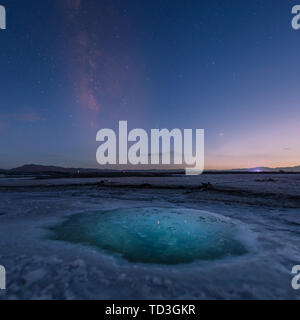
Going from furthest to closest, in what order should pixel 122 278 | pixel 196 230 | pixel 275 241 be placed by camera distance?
pixel 196 230, pixel 275 241, pixel 122 278

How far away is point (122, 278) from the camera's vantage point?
2.89 metres

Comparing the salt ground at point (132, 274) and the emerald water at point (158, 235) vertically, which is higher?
the salt ground at point (132, 274)

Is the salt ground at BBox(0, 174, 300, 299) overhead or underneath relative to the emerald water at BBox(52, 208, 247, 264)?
overhead

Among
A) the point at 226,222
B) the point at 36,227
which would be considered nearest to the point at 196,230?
the point at 226,222

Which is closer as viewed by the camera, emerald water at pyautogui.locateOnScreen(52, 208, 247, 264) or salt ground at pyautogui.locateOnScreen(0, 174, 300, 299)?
salt ground at pyautogui.locateOnScreen(0, 174, 300, 299)

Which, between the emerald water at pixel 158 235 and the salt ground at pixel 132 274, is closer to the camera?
the salt ground at pixel 132 274

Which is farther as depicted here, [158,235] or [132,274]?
[158,235]

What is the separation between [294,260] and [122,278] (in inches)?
131
